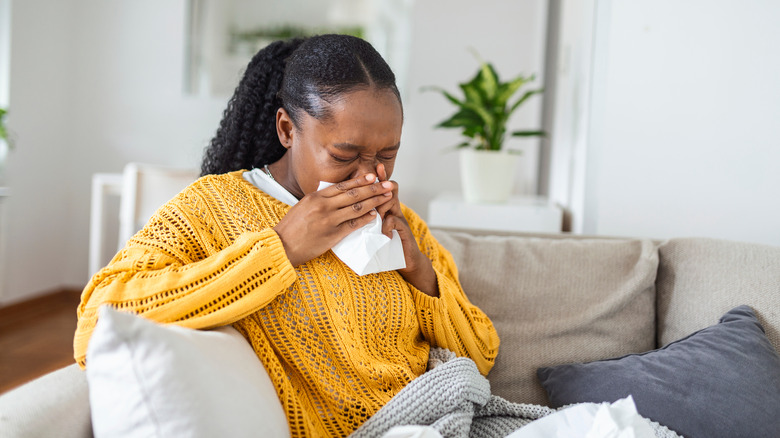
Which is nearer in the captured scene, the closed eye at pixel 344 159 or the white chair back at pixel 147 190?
the closed eye at pixel 344 159

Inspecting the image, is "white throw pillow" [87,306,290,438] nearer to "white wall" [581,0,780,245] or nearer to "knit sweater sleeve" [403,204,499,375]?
"knit sweater sleeve" [403,204,499,375]

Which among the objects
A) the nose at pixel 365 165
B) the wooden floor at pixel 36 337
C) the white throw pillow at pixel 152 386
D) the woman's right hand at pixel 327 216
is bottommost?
the wooden floor at pixel 36 337

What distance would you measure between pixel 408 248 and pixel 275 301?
294mm

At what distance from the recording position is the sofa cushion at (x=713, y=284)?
56.2 inches

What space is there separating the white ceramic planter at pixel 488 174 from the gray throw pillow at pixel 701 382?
1.23 m

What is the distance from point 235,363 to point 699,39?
1.73 meters

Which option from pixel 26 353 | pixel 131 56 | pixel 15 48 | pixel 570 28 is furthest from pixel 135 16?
pixel 570 28

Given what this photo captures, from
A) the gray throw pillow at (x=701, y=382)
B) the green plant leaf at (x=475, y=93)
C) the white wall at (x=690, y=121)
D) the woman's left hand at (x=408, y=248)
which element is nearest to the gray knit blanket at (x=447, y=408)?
the gray throw pillow at (x=701, y=382)

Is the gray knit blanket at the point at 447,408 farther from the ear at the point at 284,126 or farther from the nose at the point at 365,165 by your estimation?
the ear at the point at 284,126

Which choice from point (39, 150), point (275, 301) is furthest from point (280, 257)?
point (39, 150)

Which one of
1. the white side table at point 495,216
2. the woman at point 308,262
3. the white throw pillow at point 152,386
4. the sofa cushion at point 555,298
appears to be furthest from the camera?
the white side table at point 495,216

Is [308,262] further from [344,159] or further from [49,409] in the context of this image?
[49,409]

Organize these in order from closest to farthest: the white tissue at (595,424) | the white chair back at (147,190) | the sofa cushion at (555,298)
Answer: the white tissue at (595,424) → the sofa cushion at (555,298) → the white chair back at (147,190)

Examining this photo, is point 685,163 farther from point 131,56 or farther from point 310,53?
point 131,56
